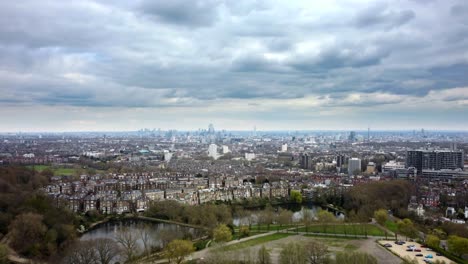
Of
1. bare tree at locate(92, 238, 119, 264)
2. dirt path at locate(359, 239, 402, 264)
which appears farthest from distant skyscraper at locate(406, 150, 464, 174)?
bare tree at locate(92, 238, 119, 264)

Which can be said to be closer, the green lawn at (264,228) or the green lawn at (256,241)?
the green lawn at (256,241)

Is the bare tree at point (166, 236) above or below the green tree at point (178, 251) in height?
below

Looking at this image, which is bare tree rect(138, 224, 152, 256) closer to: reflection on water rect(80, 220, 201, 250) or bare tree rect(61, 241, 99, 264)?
reflection on water rect(80, 220, 201, 250)

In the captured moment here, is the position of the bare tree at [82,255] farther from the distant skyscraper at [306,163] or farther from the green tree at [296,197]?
the distant skyscraper at [306,163]

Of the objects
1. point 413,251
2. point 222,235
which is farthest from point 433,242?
point 222,235

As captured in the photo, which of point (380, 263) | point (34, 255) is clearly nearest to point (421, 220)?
point (380, 263)

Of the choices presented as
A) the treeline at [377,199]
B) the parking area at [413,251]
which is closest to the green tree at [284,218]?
the treeline at [377,199]
